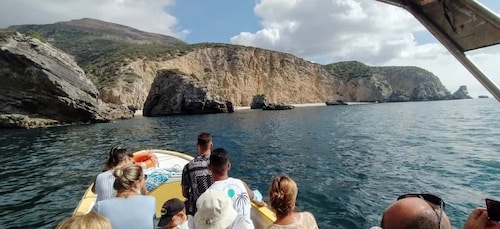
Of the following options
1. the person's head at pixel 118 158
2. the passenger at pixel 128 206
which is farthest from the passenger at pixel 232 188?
the person's head at pixel 118 158

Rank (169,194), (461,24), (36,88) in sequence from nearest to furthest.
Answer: (461,24) → (169,194) → (36,88)

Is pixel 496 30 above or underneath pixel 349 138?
above

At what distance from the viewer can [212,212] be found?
3.43 m

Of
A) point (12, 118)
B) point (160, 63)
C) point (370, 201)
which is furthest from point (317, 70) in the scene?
point (370, 201)

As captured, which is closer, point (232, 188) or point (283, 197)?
point (283, 197)

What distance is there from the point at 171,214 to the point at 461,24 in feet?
11.2

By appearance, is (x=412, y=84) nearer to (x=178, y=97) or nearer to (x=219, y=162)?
(x=178, y=97)

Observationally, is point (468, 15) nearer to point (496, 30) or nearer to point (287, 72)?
point (496, 30)

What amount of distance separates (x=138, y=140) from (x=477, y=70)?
87.7ft

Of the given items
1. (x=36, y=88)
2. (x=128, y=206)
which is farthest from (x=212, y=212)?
(x=36, y=88)

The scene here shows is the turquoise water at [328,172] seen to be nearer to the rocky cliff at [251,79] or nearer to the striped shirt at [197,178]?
the striped shirt at [197,178]

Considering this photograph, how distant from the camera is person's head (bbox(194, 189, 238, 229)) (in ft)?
11.2

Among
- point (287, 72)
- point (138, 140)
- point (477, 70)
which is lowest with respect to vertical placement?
point (138, 140)

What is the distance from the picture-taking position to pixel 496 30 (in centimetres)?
211
